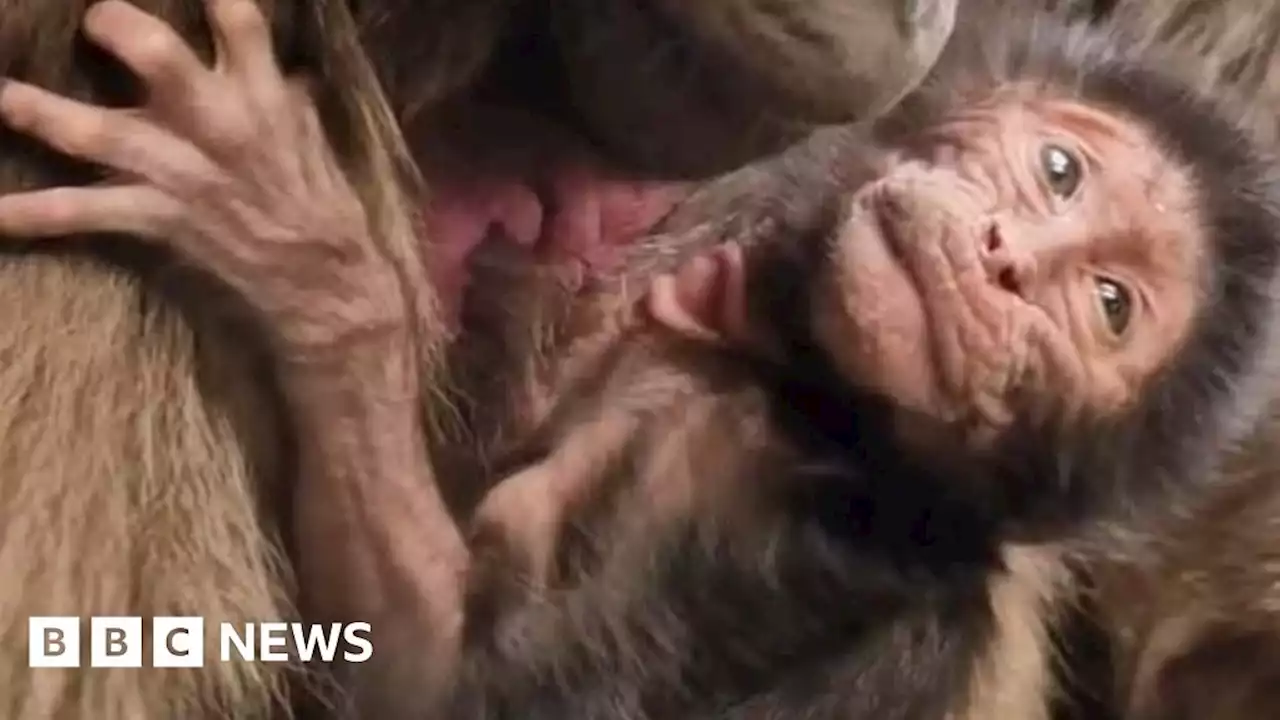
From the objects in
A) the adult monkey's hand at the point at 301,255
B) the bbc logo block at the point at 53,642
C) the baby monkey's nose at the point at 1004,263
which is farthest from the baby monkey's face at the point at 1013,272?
the bbc logo block at the point at 53,642

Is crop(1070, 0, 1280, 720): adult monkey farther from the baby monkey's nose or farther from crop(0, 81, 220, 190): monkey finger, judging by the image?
crop(0, 81, 220, 190): monkey finger

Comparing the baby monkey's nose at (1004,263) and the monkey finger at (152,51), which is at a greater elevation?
the monkey finger at (152,51)

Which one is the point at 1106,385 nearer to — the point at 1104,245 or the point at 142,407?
the point at 1104,245

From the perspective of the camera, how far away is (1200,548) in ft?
2.33

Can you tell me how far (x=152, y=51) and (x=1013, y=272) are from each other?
0.30 meters

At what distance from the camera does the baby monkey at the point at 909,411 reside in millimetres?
632

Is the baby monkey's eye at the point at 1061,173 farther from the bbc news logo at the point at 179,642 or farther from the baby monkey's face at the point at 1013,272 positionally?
the bbc news logo at the point at 179,642

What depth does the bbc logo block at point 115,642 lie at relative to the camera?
49cm

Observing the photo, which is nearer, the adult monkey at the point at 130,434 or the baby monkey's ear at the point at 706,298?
the adult monkey at the point at 130,434

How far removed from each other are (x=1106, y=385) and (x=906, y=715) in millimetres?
135

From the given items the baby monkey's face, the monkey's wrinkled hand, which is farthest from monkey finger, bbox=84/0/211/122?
the baby monkey's face

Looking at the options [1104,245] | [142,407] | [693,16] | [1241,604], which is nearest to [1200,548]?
[1241,604]

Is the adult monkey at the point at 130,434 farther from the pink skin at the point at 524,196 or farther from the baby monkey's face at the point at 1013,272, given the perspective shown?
the baby monkey's face at the point at 1013,272

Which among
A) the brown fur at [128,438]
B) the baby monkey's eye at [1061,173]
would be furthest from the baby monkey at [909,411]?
the brown fur at [128,438]
